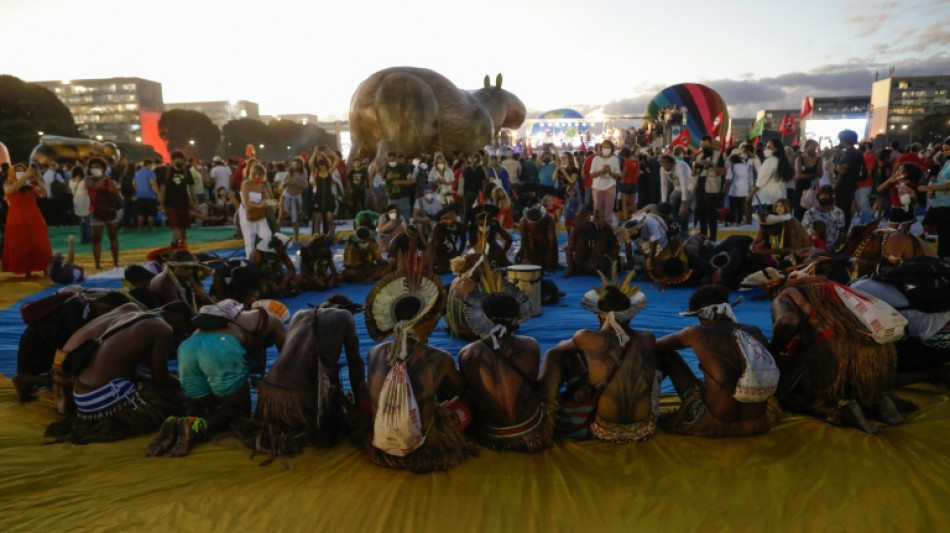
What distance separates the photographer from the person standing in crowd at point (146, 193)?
12.9 metres

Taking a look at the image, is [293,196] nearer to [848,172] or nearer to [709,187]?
[709,187]

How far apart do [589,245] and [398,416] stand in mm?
5943

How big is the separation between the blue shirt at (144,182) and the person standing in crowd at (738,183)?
1188cm

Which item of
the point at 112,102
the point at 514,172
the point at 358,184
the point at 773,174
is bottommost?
the point at 358,184

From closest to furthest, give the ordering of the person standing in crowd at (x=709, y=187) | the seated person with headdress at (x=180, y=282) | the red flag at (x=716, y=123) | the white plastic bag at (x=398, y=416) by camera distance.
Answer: the white plastic bag at (x=398, y=416) < the seated person with headdress at (x=180, y=282) < the person standing in crowd at (x=709, y=187) < the red flag at (x=716, y=123)

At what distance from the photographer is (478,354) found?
332 centimetres

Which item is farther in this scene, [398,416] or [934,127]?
[934,127]

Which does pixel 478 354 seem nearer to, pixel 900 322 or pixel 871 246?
pixel 900 322

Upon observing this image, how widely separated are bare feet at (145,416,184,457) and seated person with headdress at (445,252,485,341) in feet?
8.52

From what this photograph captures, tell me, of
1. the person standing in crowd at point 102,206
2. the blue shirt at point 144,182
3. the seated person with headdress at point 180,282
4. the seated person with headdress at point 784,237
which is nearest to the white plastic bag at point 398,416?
the seated person with headdress at point 180,282

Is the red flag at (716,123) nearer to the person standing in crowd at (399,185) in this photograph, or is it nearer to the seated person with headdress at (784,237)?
the person standing in crowd at (399,185)

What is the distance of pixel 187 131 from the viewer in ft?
201

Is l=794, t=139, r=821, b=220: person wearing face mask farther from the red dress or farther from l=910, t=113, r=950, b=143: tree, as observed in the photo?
l=910, t=113, r=950, b=143: tree

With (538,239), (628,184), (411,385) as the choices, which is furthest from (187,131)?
(411,385)
